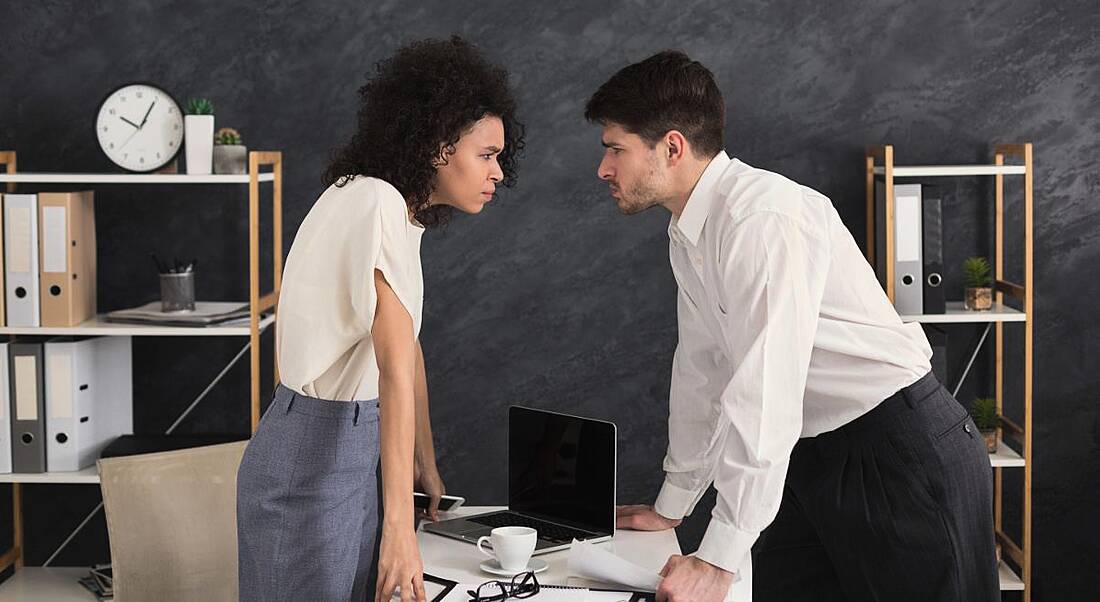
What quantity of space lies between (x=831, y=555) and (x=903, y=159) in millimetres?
1471

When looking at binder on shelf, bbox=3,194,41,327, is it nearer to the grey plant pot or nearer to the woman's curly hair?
the grey plant pot

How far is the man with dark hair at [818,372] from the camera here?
2.04 metres

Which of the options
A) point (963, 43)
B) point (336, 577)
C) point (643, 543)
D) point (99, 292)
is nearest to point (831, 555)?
point (643, 543)

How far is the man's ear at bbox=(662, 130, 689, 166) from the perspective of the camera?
2217 millimetres

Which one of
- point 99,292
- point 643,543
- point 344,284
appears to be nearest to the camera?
point 344,284

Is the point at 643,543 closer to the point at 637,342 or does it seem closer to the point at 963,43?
the point at 637,342

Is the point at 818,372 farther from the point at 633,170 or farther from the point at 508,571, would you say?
the point at 508,571

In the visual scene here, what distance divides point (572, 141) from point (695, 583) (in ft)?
5.74

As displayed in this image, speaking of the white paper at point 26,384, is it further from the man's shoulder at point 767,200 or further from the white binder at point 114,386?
the man's shoulder at point 767,200

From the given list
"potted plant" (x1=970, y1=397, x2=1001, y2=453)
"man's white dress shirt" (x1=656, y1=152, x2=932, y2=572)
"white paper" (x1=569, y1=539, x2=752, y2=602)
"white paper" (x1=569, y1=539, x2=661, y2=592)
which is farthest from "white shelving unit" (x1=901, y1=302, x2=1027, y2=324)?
"white paper" (x1=569, y1=539, x2=661, y2=592)

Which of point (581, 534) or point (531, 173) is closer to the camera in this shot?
point (581, 534)

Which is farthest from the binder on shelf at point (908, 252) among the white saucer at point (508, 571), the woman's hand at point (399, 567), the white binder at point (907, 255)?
the woman's hand at point (399, 567)

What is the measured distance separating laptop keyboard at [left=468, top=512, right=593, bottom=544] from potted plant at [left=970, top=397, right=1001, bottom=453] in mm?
1442

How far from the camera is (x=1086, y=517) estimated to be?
349cm
